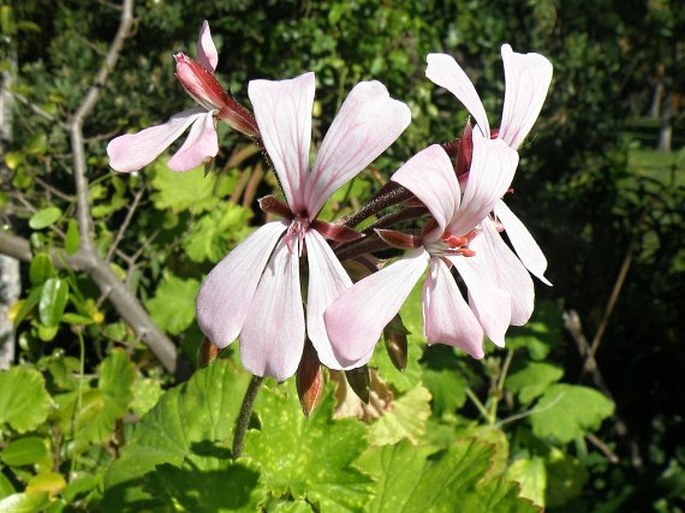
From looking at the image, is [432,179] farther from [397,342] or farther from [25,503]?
[25,503]

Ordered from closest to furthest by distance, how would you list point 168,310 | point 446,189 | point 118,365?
1. point 446,189
2. point 118,365
3. point 168,310

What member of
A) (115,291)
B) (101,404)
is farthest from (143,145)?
(115,291)

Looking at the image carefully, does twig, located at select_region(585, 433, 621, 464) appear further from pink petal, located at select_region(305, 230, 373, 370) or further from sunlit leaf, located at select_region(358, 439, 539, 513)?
pink petal, located at select_region(305, 230, 373, 370)

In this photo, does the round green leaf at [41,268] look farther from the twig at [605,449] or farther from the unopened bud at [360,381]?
the twig at [605,449]

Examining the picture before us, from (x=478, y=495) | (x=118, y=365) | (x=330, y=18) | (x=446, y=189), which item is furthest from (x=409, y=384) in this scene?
(x=330, y=18)

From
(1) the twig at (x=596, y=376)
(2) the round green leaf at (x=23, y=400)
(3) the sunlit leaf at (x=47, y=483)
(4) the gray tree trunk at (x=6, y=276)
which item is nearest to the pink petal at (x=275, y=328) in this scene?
(3) the sunlit leaf at (x=47, y=483)

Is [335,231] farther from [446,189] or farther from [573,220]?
[573,220]
